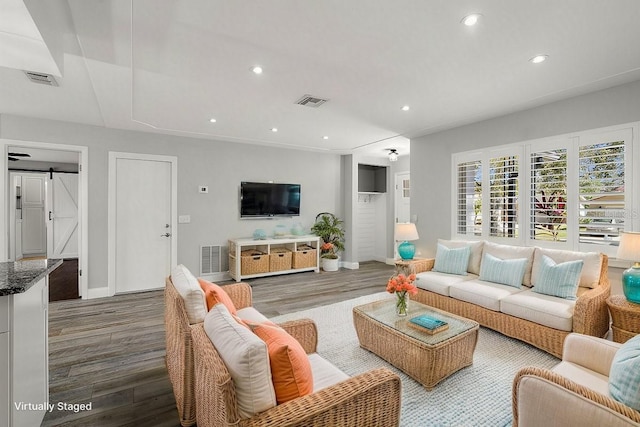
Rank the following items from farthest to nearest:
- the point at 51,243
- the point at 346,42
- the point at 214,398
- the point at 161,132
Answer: the point at 51,243, the point at 161,132, the point at 346,42, the point at 214,398

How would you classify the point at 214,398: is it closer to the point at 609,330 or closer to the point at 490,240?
the point at 609,330

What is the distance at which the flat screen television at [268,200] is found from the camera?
18.4 ft

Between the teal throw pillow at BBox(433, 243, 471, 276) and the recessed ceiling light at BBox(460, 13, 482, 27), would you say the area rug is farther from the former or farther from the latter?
the recessed ceiling light at BBox(460, 13, 482, 27)

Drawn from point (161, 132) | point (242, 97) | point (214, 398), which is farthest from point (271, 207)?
point (214, 398)

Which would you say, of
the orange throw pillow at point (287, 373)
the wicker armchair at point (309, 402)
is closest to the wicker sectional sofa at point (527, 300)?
the wicker armchair at point (309, 402)

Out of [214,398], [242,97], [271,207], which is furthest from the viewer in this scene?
[271,207]

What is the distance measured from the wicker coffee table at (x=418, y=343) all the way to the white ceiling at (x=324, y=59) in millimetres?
2207

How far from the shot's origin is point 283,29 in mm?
2057

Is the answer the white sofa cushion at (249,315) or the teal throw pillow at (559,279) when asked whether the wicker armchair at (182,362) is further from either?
the teal throw pillow at (559,279)

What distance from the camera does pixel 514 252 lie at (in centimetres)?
350

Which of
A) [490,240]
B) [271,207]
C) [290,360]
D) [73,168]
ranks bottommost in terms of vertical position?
[290,360]

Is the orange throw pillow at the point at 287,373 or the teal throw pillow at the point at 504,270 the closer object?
the orange throw pillow at the point at 287,373

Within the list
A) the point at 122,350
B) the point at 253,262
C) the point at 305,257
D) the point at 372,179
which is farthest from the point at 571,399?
the point at 372,179

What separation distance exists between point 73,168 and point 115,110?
5714 mm
